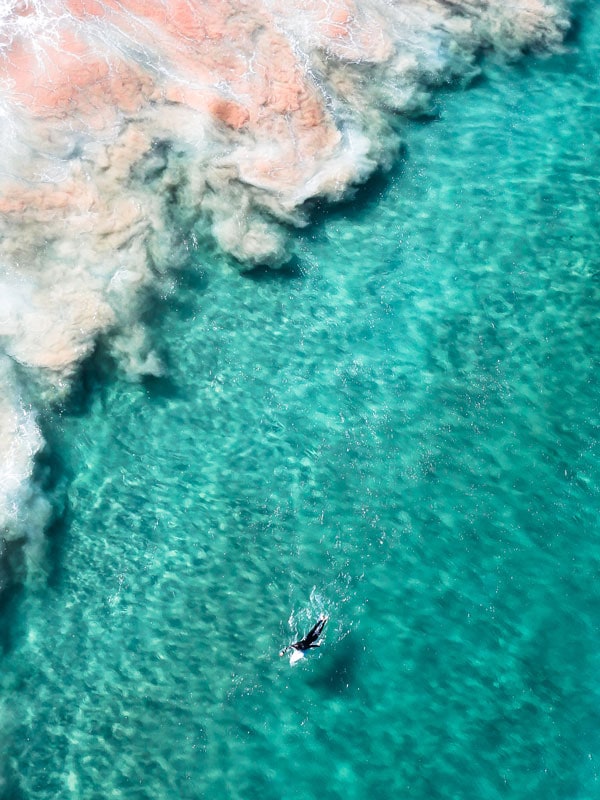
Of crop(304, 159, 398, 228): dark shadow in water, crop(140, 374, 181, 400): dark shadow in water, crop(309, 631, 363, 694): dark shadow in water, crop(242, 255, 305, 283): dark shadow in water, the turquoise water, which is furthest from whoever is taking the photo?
crop(304, 159, 398, 228): dark shadow in water

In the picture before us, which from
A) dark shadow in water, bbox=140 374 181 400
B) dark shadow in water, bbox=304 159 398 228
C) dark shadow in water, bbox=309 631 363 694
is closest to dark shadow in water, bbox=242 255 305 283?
dark shadow in water, bbox=304 159 398 228

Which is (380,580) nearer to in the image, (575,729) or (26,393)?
(575,729)

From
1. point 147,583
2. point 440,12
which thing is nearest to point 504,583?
point 147,583

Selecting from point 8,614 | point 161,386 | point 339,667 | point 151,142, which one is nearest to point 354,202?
point 151,142

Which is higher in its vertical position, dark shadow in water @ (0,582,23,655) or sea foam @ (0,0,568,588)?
sea foam @ (0,0,568,588)

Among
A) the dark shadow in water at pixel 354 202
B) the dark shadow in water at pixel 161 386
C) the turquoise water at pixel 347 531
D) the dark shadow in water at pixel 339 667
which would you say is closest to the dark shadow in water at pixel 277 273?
the turquoise water at pixel 347 531

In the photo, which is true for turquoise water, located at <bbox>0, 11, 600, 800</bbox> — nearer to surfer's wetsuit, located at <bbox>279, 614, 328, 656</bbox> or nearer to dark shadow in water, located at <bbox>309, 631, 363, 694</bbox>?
dark shadow in water, located at <bbox>309, 631, 363, 694</bbox>

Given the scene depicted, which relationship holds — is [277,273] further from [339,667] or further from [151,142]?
[339,667]
